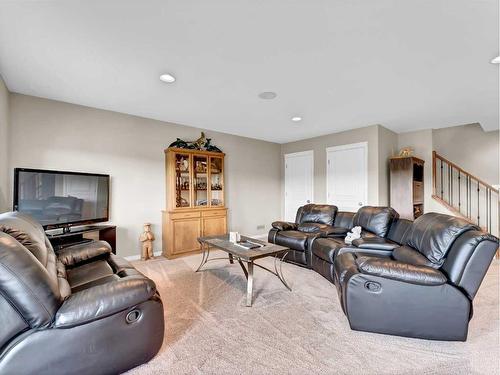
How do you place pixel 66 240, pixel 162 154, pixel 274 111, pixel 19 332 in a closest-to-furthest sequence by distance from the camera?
pixel 19 332, pixel 66 240, pixel 274 111, pixel 162 154

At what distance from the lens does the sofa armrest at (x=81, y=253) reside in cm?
234

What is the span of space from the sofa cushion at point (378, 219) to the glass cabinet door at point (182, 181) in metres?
2.90

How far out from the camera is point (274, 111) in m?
3.82

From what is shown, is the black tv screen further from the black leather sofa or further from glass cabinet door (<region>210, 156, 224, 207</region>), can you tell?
glass cabinet door (<region>210, 156, 224, 207</region>)

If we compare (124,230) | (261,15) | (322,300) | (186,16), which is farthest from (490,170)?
(124,230)

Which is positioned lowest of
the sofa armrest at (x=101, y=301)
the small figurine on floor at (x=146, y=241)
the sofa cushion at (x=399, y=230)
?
the small figurine on floor at (x=146, y=241)

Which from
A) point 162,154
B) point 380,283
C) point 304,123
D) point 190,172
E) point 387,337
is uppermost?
point 304,123

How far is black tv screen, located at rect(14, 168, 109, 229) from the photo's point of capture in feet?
9.46

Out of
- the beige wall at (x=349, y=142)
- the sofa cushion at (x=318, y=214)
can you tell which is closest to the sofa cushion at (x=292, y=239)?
the sofa cushion at (x=318, y=214)

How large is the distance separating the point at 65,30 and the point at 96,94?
1360 mm

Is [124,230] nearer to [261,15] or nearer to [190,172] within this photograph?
[190,172]

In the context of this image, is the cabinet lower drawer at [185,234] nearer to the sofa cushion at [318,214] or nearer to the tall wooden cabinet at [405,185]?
the sofa cushion at [318,214]

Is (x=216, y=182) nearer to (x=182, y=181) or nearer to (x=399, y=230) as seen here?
(x=182, y=181)

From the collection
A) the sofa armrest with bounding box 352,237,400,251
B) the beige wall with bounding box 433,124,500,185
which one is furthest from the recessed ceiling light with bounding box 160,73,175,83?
the beige wall with bounding box 433,124,500,185
